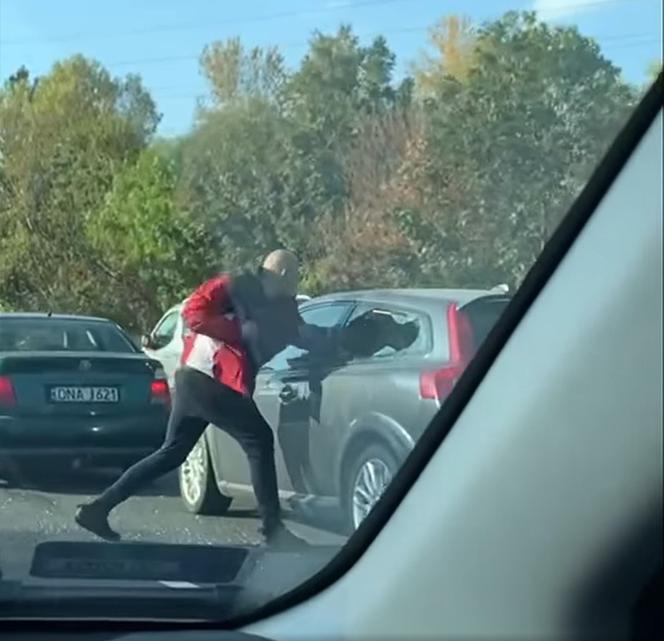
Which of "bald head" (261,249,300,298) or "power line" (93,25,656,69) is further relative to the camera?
"bald head" (261,249,300,298)

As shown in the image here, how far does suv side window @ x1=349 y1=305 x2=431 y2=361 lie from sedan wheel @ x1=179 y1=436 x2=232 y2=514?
0.43 m

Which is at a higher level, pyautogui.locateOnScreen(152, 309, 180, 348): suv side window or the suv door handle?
pyautogui.locateOnScreen(152, 309, 180, 348): suv side window

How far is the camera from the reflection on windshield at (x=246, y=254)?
9.49 feet

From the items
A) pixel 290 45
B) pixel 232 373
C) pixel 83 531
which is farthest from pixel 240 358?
pixel 290 45

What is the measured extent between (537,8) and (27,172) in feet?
4.05

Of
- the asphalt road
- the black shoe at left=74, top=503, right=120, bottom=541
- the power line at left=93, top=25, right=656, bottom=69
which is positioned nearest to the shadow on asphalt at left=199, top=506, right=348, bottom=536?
the asphalt road

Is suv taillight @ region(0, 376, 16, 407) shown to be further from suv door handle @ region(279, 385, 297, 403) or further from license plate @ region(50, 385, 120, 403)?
suv door handle @ region(279, 385, 297, 403)

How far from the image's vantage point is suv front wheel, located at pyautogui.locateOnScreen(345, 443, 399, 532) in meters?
2.93

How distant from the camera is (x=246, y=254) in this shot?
317cm

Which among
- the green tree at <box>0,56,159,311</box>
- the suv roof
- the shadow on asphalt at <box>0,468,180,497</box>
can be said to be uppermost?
the green tree at <box>0,56,159,311</box>

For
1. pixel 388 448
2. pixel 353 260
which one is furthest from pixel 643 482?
pixel 353 260

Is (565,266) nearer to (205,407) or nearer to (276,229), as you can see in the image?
(276,229)

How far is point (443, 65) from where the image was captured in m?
2.93

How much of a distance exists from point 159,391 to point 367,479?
0.58 metres
